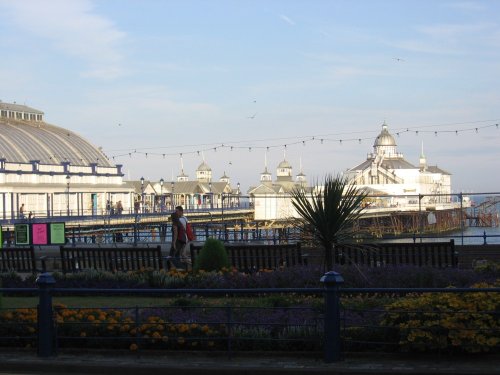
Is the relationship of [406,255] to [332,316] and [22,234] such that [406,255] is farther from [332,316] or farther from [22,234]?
[22,234]

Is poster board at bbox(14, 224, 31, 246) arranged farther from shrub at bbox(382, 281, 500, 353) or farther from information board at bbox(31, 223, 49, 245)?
shrub at bbox(382, 281, 500, 353)

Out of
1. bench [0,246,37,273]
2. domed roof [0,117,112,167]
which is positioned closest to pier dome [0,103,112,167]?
domed roof [0,117,112,167]

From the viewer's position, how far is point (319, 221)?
47.9 feet

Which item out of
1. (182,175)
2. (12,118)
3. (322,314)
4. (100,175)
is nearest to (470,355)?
(322,314)

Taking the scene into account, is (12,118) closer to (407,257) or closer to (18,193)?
(18,193)

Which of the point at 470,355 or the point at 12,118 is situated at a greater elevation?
the point at 12,118

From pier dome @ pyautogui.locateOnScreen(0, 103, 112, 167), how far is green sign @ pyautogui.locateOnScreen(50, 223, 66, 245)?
47499mm

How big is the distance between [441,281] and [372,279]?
3.47ft

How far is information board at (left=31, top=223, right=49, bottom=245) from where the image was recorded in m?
25.8

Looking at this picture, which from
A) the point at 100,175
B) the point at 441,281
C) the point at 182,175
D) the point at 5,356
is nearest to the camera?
the point at 5,356

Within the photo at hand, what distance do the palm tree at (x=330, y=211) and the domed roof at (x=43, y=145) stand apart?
6162 cm

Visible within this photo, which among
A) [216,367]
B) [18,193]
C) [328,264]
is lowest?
[216,367]

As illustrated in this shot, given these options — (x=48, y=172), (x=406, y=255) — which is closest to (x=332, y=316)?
(x=406, y=255)

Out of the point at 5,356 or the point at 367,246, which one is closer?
the point at 5,356
